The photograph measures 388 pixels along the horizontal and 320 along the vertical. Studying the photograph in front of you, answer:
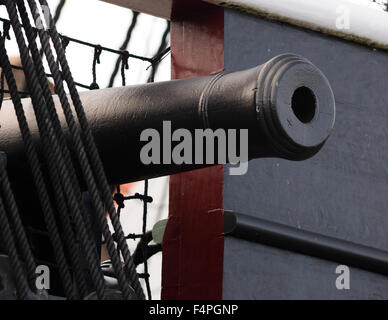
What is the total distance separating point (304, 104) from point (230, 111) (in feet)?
0.55

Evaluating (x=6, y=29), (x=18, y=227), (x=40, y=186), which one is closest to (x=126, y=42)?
(x=6, y=29)

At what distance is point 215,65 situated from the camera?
2.70 metres

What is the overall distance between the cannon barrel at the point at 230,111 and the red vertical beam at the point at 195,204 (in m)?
0.46

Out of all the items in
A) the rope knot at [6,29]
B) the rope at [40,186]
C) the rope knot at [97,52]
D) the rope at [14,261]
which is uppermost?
the rope knot at [97,52]

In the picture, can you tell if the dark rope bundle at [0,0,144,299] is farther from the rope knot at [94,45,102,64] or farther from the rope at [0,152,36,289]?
the rope knot at [94,45,102,64]

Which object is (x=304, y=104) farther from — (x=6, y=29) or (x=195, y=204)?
(x=6, y=29)

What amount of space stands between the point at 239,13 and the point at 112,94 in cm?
71

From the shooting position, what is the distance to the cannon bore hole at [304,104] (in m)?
1.91

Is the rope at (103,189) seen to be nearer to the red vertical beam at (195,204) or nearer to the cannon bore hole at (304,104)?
the cannon bore hole at (304,104)

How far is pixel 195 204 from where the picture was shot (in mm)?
2682

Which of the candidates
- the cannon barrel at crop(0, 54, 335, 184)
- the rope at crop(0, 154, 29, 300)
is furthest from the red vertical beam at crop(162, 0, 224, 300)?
the rope at crop(0, 154, 29, 300)

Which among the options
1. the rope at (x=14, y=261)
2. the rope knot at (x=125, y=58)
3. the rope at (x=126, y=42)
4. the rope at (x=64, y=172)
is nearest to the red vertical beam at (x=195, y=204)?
the rope knot at (x=125, y=58)

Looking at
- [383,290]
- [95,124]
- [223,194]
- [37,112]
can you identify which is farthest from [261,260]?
[37,112]
